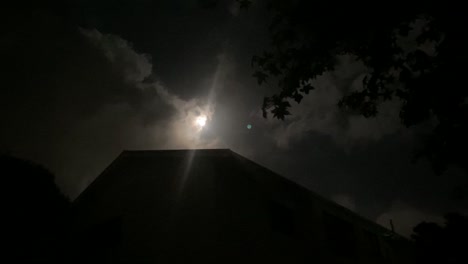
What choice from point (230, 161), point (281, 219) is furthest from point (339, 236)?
point (230, 161)

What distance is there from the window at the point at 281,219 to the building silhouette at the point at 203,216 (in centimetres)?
4

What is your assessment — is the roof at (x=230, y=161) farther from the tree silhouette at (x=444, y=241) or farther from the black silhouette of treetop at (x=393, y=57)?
the tree silhouette at (x=444, y=241)

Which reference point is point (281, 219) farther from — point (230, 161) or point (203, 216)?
point (203, 216)

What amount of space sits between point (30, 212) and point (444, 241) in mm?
28206

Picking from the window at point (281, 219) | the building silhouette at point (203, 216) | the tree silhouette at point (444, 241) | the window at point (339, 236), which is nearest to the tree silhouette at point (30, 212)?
the building silhouette at point (203, 216)

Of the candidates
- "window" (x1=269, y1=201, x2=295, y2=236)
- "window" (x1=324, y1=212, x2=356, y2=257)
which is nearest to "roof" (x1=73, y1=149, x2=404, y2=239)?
"window" (x1=324, y1=212, x2=356, y2=257)

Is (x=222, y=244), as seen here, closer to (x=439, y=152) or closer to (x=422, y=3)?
(x=439, y=152)

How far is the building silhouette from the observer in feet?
35.4

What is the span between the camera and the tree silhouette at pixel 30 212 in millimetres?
11852

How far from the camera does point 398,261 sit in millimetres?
18781

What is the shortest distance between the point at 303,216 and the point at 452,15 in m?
9.63

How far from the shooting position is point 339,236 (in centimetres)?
1527

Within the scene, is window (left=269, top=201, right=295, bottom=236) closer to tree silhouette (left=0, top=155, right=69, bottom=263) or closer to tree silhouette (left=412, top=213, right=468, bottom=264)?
tree silhouette (left=0, top=155, right=69, bottom=263)

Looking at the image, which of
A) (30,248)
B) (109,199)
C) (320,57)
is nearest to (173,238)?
(109,199)
